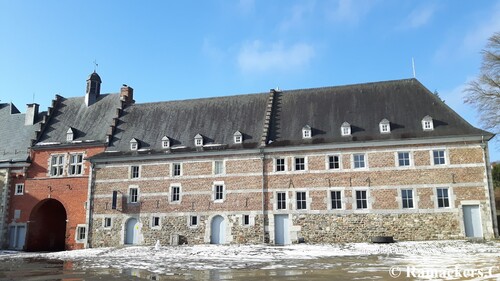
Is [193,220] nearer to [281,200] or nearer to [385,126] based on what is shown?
[281,200]

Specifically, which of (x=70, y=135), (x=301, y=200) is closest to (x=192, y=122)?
(x=70, y=135)

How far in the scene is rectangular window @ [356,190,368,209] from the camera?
27.1m

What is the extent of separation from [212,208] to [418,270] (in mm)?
17632

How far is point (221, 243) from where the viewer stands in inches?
1142

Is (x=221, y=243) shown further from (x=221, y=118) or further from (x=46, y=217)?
(x=46, y=217)

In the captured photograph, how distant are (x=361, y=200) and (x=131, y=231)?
16578mm

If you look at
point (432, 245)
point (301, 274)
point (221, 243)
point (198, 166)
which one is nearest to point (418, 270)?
point (301, 274)

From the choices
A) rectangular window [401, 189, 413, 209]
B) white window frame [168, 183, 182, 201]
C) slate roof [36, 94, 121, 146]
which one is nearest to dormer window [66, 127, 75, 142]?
slate roof [36, 94, 121, 146]

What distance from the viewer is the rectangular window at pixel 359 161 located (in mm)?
27781

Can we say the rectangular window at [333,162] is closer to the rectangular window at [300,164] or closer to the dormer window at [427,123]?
the rectangular window at [300,164]

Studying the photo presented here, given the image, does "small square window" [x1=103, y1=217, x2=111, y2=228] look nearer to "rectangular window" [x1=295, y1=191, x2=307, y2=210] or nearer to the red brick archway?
the red brick archway

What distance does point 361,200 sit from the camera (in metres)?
27.2

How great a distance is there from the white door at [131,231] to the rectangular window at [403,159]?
18.9 meters

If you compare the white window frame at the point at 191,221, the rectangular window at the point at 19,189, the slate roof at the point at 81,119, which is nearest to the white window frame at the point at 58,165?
the slate roof at the point at 81,119
